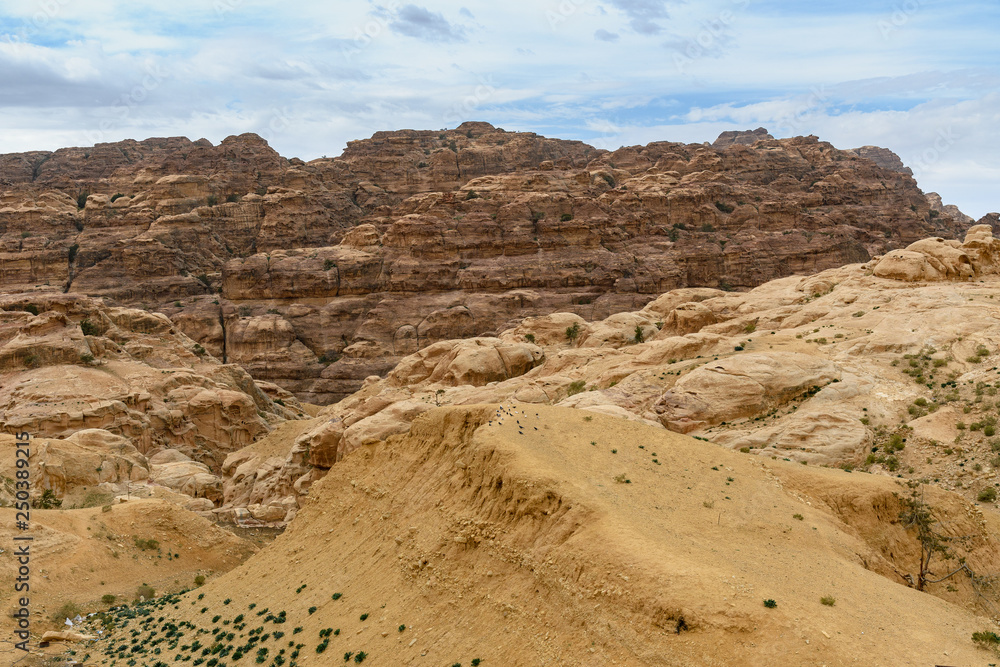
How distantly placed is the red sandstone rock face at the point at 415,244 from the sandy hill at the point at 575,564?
55796 mm

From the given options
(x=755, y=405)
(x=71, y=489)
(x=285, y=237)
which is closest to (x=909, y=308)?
(x=755, y=405)

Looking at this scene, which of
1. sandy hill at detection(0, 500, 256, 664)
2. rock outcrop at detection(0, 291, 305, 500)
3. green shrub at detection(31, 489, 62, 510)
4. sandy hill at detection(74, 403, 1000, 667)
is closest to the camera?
sandy hill at detection(74, 403, 1000, 667)

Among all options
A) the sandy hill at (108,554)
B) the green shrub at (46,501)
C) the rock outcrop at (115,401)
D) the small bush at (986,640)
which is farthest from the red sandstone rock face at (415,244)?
the small bush at (986,640)

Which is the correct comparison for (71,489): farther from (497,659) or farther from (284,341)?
(284,341)

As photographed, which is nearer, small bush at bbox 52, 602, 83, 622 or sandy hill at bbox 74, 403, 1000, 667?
sandy hill at bbox 74, 403, 1000, 667

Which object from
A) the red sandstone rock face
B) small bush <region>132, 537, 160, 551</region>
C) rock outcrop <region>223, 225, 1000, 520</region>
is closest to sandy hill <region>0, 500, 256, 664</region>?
small bush <region>132, 537, 160, 551</region>

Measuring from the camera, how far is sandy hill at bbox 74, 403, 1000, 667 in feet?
40.6

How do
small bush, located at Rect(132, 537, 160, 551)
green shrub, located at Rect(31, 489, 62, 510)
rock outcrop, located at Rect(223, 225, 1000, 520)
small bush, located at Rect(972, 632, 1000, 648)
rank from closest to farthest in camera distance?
1. small bush, located at Rect(972, 632, 1000, 648)
2. rock outcrop, located at Rect(223, 225, 1000, 520)
3. small bush, located at Rect(132, 537, 160, 551)
4. green shrub, located at Rect(31, 489, 62, 510)

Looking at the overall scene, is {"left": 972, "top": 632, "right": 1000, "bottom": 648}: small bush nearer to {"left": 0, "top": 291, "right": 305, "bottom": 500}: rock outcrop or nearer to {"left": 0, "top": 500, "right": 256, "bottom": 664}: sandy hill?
{"left": 0, "top": 500, "right": 256, "bottom": 664}: sandy hill

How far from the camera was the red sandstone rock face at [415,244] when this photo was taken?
85625 millimetres

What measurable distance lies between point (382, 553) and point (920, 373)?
21582mm

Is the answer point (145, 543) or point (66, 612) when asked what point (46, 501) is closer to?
point (145, 543)

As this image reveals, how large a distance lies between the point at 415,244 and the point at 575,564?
79.4 metres

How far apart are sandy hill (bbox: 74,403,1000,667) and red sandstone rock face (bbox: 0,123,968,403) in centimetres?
5580
